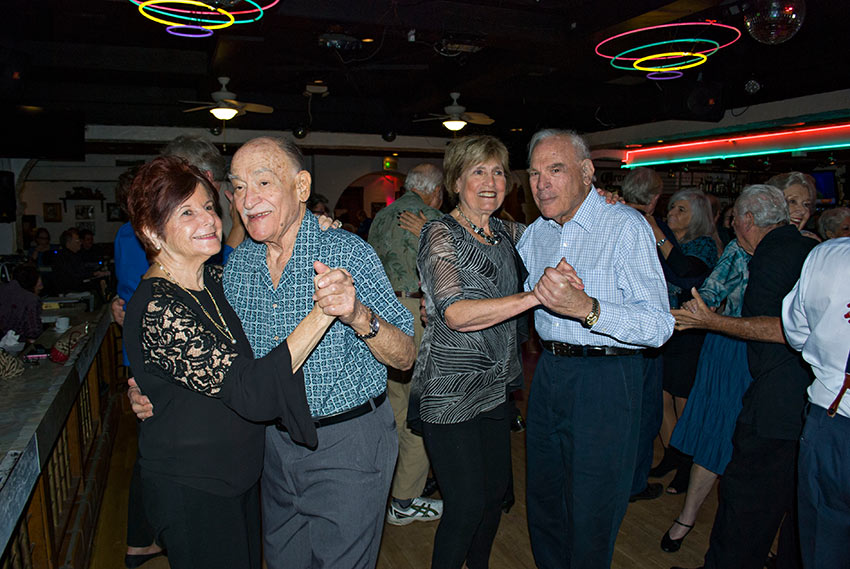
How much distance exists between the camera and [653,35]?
524 cm

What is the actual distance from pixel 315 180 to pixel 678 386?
13.0 m

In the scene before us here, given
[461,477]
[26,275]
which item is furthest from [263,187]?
[26,275]

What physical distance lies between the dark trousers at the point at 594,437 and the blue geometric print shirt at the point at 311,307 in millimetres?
736

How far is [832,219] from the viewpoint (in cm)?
431

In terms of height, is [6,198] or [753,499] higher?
[6,198]

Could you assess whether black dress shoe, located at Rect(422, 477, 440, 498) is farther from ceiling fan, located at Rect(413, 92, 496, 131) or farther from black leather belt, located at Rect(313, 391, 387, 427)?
ceiling fan, located at Rect(413, 92, 496, 131)

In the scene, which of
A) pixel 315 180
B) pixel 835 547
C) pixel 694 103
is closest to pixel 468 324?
pixel 835 547

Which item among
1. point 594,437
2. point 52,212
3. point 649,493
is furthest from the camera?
point 52,212

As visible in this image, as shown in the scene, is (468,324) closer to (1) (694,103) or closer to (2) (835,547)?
(2) (835,547)

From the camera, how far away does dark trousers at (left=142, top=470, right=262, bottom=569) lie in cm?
163

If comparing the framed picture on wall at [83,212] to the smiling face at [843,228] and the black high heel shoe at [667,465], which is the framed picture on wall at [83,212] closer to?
the black high heel shoe at [667,465]

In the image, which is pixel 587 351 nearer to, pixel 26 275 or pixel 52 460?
pixel 52 460

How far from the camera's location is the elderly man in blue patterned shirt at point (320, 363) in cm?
176

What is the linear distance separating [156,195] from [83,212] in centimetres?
1793
